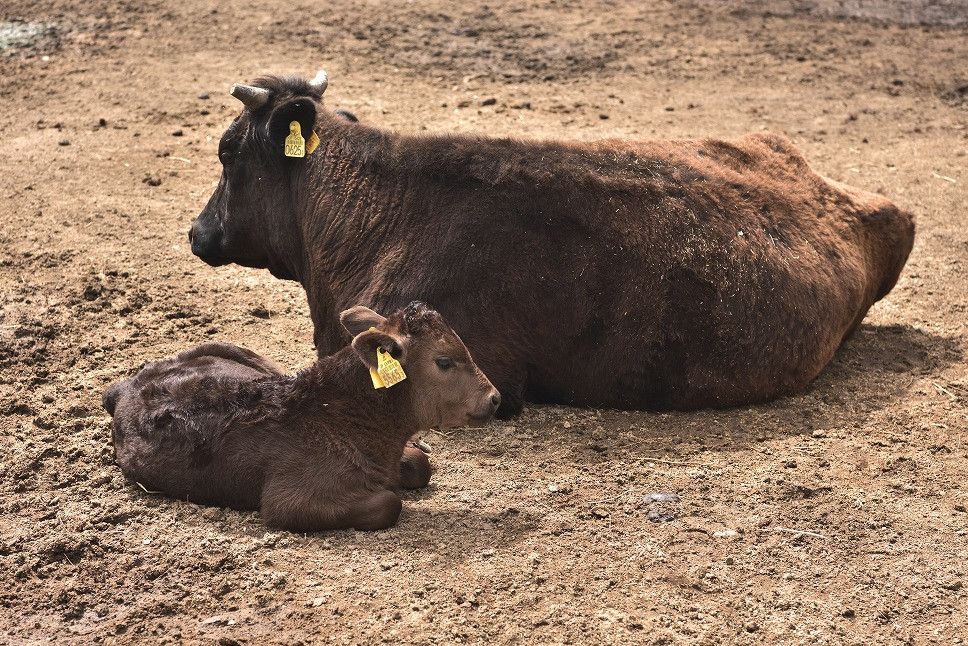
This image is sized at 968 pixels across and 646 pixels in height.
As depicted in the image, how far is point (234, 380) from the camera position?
679cm

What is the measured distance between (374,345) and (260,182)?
2712 mm

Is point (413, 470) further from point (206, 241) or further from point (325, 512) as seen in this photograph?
point (206, 241)

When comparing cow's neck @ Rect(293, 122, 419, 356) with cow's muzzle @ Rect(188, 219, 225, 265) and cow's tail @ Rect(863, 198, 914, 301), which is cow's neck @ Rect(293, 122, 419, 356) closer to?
cow's muzzle @ Rect(188, 219, 225, 265)

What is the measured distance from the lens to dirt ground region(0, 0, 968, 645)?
571 cm

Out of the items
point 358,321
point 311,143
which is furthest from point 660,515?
point 311,143

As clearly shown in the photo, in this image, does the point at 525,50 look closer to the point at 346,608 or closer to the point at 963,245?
the point at 963,245

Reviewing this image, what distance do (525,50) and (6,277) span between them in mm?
8122

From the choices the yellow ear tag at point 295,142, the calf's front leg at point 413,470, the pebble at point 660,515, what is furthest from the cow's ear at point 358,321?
the yellow ear tag at point 295,142

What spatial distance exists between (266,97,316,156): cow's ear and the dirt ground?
1522mm

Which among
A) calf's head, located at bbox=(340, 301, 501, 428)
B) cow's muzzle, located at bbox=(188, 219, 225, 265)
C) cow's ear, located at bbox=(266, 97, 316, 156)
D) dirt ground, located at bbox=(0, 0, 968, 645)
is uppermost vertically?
cow's ear, located at bbox=(266, 97, 316, 156)

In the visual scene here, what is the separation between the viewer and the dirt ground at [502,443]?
5.71m

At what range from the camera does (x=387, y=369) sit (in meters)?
6.25

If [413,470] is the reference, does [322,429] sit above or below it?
above

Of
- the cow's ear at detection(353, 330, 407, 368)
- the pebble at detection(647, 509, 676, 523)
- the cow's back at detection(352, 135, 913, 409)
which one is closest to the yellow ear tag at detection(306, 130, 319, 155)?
the cow's back at detection(352, 135, 913, 409)
